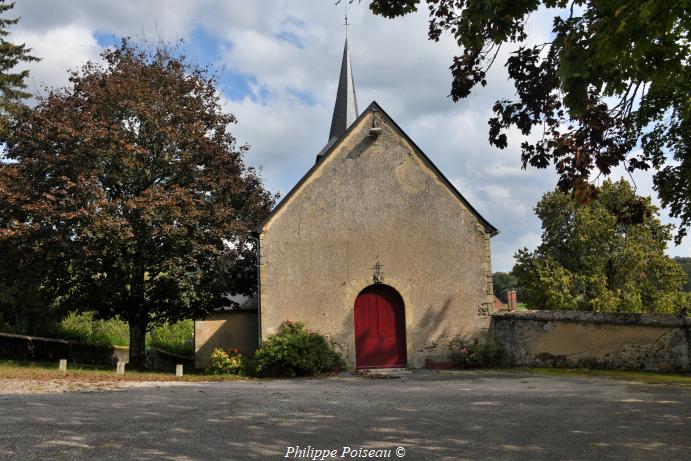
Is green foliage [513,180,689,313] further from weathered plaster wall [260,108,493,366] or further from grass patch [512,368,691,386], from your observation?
grass patch [512,368,691,386]

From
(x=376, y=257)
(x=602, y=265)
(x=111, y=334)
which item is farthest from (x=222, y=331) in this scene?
(x=602, y=265)

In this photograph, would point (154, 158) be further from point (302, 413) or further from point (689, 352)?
point (689, 352)

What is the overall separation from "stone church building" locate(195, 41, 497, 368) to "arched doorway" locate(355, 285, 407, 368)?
1.1 inches

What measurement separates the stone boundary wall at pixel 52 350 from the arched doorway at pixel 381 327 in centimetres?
1200

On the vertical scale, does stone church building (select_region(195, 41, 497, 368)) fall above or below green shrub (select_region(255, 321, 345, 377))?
above

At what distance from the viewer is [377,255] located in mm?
14992

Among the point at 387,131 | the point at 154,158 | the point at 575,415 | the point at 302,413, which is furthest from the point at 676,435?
the point at 154,158

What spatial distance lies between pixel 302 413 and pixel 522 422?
8.85 ft

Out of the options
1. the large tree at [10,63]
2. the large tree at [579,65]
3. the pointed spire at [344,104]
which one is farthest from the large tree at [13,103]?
the large tree at [579,65]

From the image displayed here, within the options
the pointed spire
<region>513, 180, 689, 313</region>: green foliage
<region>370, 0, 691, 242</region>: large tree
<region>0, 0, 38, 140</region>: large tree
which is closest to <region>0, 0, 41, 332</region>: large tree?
<region>0, 0, 38, 140</region>: large tree

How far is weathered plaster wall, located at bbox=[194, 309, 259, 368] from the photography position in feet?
56.2

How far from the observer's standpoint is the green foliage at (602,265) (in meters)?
29.6

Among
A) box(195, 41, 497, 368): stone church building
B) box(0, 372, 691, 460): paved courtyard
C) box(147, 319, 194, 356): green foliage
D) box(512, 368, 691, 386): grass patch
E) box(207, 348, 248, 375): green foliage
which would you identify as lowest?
box(0, 372, 691, 460): paved courtyard

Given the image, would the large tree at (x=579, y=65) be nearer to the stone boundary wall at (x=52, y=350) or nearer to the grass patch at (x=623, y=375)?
the grass patch at (x=623, y=375)
